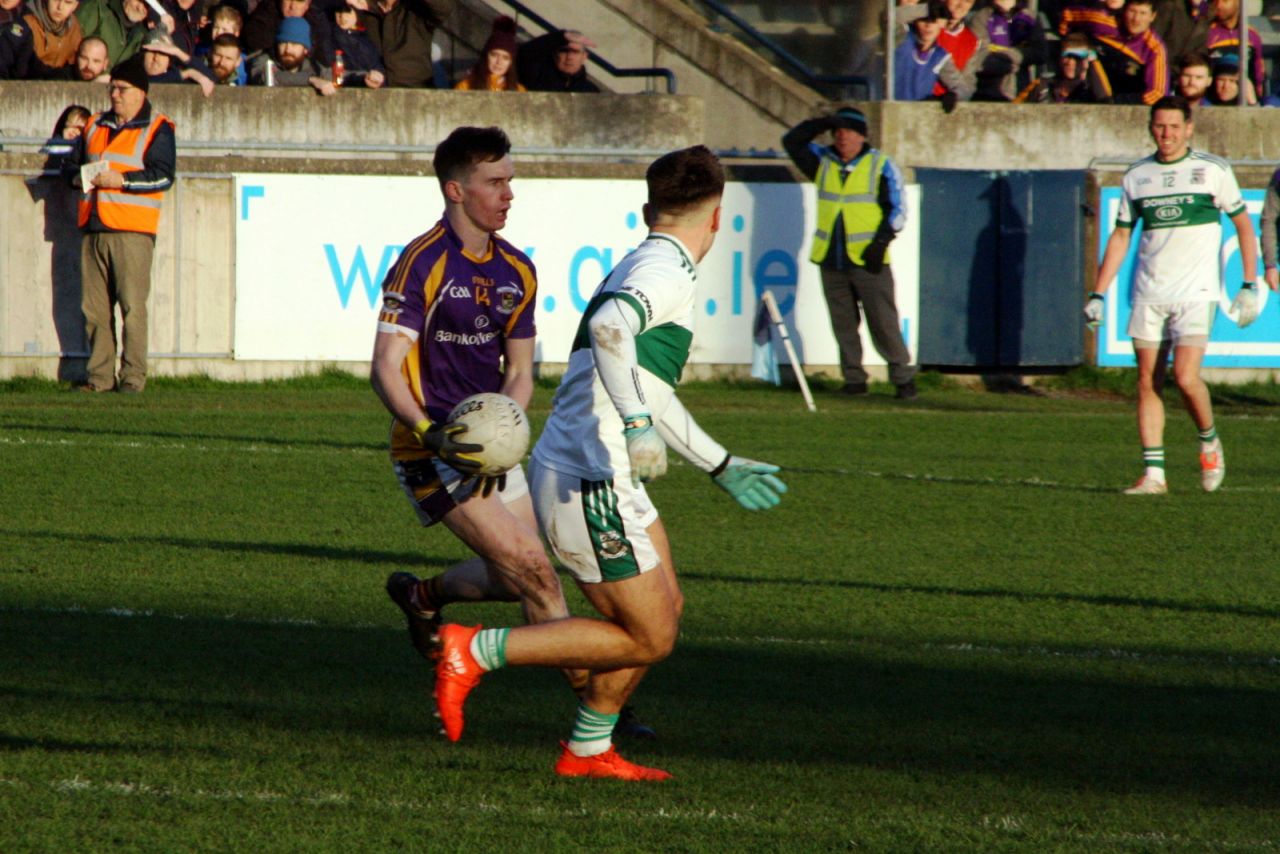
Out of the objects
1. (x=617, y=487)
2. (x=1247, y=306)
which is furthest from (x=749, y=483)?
(x=1247, y=306)

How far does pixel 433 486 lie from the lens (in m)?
5.82

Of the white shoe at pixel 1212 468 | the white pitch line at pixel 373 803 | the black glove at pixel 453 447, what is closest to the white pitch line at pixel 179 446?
the white shoe at pixel 1212 468

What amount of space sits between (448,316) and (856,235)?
417 inches

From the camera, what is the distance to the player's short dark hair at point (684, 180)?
201 inches

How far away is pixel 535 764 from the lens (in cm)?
517

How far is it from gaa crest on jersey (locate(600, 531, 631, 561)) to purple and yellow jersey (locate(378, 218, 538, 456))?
1.07 meters

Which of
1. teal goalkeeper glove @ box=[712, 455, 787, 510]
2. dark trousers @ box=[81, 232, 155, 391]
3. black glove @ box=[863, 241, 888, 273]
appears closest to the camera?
teal goalkeeper glove @ box=[712, 455, 787, 510]

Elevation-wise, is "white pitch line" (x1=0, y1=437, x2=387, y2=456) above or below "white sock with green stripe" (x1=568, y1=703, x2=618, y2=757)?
above

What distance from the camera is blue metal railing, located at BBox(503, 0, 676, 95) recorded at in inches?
749

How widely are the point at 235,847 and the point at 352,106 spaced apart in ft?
45.8

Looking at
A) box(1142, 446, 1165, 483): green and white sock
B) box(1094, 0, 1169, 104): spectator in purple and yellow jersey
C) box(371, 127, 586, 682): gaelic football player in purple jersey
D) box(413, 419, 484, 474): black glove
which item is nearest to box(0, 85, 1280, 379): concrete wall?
box(1094, 0, 1169, 104): spectator in purple and yellow jersey

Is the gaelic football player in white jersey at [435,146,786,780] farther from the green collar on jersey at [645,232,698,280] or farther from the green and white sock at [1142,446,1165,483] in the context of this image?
the green and white sock at [1142,446,1165,483]

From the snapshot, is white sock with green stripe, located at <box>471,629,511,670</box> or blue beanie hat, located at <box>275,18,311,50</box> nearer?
white sock with green stripe, located at <box>471,629,511,670</box>

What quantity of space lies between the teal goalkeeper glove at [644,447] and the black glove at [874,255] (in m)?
11.5
